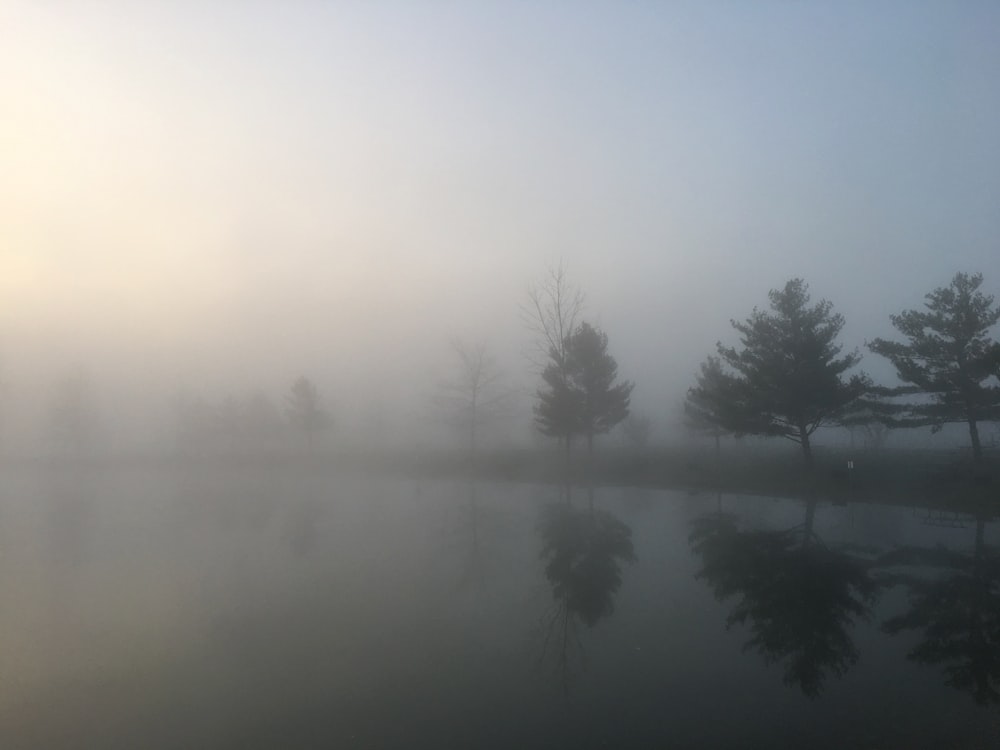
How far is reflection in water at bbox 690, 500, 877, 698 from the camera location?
8.36 meters

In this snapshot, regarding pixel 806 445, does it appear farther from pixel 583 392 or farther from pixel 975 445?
pixel 583 392

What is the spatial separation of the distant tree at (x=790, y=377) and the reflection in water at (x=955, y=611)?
15.6 m

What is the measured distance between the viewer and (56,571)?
14.6m

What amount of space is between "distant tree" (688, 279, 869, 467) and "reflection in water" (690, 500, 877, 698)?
14.0 metres

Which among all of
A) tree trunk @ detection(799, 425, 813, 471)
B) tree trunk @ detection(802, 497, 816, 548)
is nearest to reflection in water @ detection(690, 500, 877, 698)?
tree trunk @ detection(802, 497, 816, 548)

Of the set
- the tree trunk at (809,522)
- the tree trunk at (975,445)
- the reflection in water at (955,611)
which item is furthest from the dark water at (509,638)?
the tree trunk at (975,445)

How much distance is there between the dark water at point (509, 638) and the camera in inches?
257

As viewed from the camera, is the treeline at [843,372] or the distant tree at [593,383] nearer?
the treeline at [843,372]

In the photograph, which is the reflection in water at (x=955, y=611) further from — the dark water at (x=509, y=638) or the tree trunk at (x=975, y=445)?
the tree trunk at (x=975, y=445)

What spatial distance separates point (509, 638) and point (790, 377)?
24.8 meters

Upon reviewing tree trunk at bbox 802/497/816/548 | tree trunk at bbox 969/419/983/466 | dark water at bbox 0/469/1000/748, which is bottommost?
dark water at bbox 0/469/1000/748

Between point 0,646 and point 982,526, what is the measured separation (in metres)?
21.0

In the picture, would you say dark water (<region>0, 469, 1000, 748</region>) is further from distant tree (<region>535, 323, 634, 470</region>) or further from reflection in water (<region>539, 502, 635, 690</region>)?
distant tree (<region>535, 323, 634, 470</region>)

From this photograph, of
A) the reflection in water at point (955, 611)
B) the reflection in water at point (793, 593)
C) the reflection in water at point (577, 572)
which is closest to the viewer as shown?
the reflection in water at point (955, 611)
